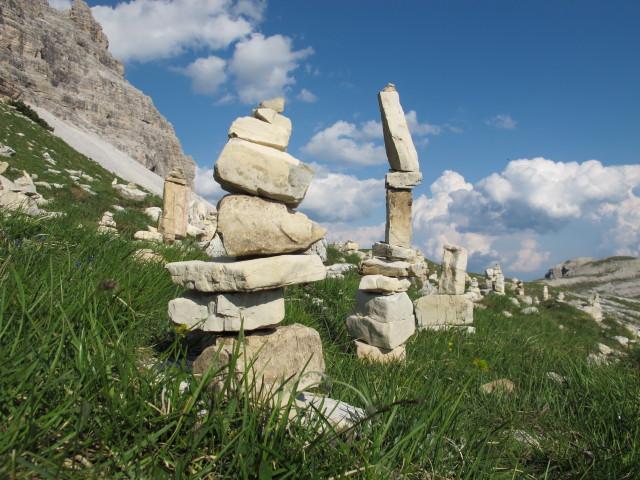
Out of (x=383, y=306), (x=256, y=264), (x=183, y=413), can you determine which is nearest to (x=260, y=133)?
(x=256, y=264)

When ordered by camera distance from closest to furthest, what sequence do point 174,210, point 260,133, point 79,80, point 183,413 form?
point 183,413 → point 260,133 → point 174,210 → point 79,80

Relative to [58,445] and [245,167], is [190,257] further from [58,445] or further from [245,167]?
[58,445]

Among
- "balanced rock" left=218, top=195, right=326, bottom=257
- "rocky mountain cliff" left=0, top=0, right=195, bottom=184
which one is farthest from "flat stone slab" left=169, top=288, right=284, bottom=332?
"rocky mountain cliff" left=0, top=0, right=195, bottom=184

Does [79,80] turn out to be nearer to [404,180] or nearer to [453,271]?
[453,271]

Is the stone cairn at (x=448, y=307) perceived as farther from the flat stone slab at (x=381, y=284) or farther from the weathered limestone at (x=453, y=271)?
the flat stone slab at (x=381, y=284)

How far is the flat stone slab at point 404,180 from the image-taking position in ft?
20.5

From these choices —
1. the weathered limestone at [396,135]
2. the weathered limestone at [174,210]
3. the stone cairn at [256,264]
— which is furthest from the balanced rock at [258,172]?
the weathered limestone at [174,210]

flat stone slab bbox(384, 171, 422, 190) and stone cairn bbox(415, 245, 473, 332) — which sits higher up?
flat stone slab bbox(384, 171, 422, 190)

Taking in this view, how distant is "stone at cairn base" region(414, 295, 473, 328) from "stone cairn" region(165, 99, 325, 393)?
568cm

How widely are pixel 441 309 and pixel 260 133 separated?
6.47 metres

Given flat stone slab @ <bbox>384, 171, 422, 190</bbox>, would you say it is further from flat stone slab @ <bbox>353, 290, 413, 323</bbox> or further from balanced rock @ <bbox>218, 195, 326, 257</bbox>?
balanced rock @ <bbox>218, 195, 326, 257</bbox>

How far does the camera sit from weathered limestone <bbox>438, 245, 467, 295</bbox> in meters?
9.38

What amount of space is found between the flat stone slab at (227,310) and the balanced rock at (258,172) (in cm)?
80

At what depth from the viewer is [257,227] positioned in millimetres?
3225
